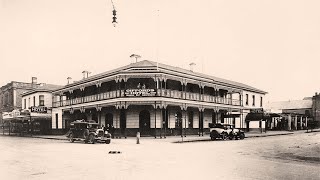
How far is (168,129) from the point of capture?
30.8 metres

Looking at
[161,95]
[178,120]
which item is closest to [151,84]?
[161,95]

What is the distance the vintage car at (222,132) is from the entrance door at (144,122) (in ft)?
19.9

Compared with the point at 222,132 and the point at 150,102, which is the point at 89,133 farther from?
the point at 222,132

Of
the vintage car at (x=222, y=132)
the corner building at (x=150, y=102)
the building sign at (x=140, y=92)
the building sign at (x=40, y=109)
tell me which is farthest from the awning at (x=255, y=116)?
the building sign at (x=40, y=109)

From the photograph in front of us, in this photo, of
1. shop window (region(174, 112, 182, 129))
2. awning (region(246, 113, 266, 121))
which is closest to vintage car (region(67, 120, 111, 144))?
shop window (region(174, 112, 182, 129))

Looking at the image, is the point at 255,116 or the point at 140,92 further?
the point at 255,116

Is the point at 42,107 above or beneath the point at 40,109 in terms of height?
above

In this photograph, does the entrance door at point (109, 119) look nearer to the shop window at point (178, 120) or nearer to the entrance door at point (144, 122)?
the entrance door at point (144, 122)

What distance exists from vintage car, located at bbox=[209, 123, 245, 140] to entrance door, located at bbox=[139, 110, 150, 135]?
6.06m

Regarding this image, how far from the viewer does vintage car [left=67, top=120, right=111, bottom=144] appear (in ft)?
71.7

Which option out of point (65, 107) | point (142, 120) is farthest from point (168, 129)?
point (65, 107)

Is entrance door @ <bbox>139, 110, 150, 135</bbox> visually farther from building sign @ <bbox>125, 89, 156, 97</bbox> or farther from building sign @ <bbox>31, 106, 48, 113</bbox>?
building sign @ <bbox>31, 106, 48, 113</bbox>

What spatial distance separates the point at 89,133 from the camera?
22109 millimetres

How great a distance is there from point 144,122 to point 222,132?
7.45 meters
